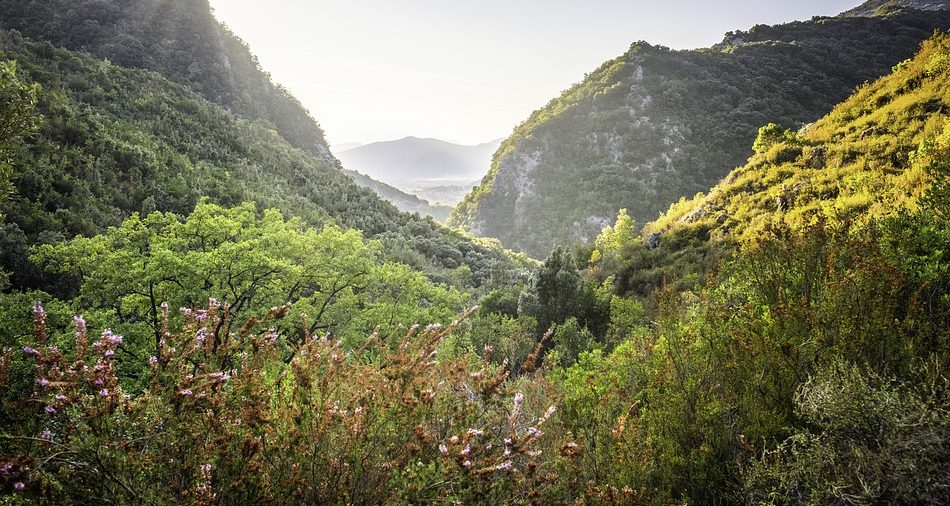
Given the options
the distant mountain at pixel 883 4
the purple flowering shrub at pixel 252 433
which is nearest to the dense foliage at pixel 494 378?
the purple flowering shrub at pixel 252 433

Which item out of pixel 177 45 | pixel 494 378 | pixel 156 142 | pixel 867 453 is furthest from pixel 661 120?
pixel 494 378

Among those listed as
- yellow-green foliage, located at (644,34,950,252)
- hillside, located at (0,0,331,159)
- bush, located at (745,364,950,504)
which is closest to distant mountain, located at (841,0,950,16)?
yellow-green foliage, located at (644,34,950,252)

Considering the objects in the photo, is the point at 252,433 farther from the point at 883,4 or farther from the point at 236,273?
the point at 883,4

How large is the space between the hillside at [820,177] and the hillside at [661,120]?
62.5m

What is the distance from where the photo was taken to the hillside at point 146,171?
783 inches

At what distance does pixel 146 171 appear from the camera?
93.7 ft

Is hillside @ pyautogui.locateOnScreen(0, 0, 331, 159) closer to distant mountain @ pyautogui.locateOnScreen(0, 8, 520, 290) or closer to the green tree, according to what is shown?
distant mountain @ pyautogui.locateOnScreen(0, 8, 520, 290)

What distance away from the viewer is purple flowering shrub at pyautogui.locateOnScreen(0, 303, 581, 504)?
2373 mm

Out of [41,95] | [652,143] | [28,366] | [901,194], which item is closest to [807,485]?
[901,194]

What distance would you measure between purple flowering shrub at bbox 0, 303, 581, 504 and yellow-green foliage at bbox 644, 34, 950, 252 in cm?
1057

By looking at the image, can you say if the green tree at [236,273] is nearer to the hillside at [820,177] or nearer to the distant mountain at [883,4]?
the hillside at [820,177]

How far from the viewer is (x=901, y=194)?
1066cm

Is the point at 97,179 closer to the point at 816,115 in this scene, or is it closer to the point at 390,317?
the point at 390,317

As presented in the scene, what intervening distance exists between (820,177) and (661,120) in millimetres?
93330
